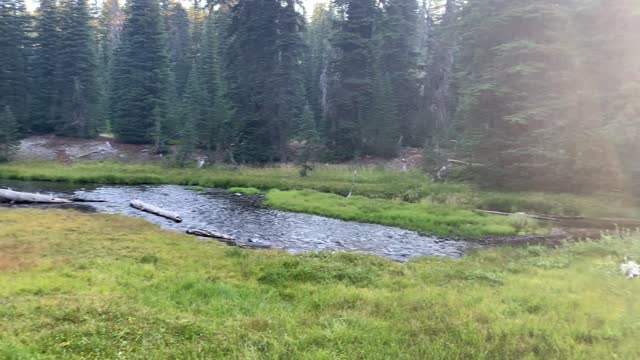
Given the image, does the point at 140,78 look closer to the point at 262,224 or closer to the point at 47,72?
the point at 47,72

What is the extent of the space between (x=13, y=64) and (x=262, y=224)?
51.9m

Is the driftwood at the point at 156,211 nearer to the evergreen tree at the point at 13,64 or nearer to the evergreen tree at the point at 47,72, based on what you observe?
the evergreen tree at the point at 47,72

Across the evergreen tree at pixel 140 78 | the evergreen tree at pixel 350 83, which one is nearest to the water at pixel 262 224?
the evergreen tree at pixel 350 83

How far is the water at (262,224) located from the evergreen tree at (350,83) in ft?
69.8

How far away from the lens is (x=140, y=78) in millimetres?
61406

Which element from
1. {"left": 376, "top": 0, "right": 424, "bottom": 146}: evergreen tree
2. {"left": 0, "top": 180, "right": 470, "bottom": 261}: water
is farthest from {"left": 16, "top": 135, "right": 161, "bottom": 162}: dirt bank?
{"left": 376, "top": 0, "right": 424, "bottom": 146}: evergreen tree

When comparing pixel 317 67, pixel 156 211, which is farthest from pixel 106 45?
pixel 156 211

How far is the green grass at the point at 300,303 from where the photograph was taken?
905cm

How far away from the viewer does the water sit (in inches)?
923

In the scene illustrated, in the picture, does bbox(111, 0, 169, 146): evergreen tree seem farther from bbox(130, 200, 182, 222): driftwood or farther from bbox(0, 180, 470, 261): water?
bbox(130, 200, 182, 222): driftwood

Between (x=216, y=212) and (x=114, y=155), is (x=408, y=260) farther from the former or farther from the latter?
(x=114, y=155)

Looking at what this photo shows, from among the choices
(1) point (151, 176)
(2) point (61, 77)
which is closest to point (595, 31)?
(1) point (151, 176)

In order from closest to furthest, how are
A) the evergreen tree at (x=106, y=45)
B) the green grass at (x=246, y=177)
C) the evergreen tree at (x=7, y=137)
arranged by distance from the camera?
1. the green grass at (x=246, y=177)
2. the evergreen tree at (x=7, y=137)
3. the evergreen tree at (x=106, y=45)

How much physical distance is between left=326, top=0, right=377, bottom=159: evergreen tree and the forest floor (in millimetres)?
6037
